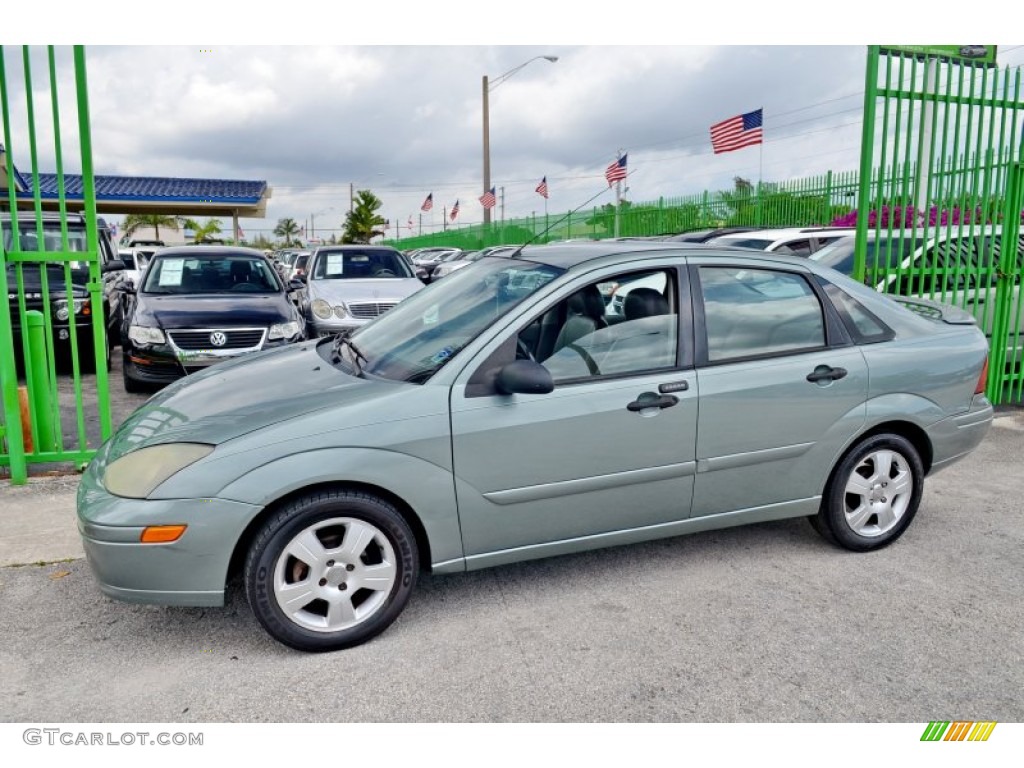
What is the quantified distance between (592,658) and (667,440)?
101 centimetres

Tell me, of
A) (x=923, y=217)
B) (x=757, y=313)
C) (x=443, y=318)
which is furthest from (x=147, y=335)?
(x=923, y=217)

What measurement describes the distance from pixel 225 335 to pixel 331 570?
204 inches

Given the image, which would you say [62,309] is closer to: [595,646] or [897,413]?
[595,646]

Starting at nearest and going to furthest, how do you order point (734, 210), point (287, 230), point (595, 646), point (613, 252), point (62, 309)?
point (595, 646), point (613, 252), point (62, 309), point (734, 210), point (287, 230)

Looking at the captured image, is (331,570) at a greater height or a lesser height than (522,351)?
lesser

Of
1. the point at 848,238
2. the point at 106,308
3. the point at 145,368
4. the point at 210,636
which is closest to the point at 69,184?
the point at 106,308

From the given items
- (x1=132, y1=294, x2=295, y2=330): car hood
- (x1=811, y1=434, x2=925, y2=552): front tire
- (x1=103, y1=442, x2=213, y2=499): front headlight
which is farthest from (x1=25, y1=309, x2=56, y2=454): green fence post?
(x1=811, y1=434, x2=925, y2=552): front tire

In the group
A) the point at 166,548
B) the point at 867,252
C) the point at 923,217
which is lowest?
the point at 166,548

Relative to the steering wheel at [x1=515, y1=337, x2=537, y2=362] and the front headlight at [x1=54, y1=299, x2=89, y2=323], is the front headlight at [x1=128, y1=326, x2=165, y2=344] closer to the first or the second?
the front headlight at [x1=54, y1=299, x2=89, y2=323]

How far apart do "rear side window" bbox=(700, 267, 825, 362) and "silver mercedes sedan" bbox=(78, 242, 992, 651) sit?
0.01 m

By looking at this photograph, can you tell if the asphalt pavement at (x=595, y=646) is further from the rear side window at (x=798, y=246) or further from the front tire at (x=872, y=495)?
the rear side window at (x=798, y=246)

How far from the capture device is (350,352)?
3.96 m

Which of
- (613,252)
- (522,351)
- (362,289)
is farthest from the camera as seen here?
(362,289)

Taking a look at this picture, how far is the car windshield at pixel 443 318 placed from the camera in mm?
3518
